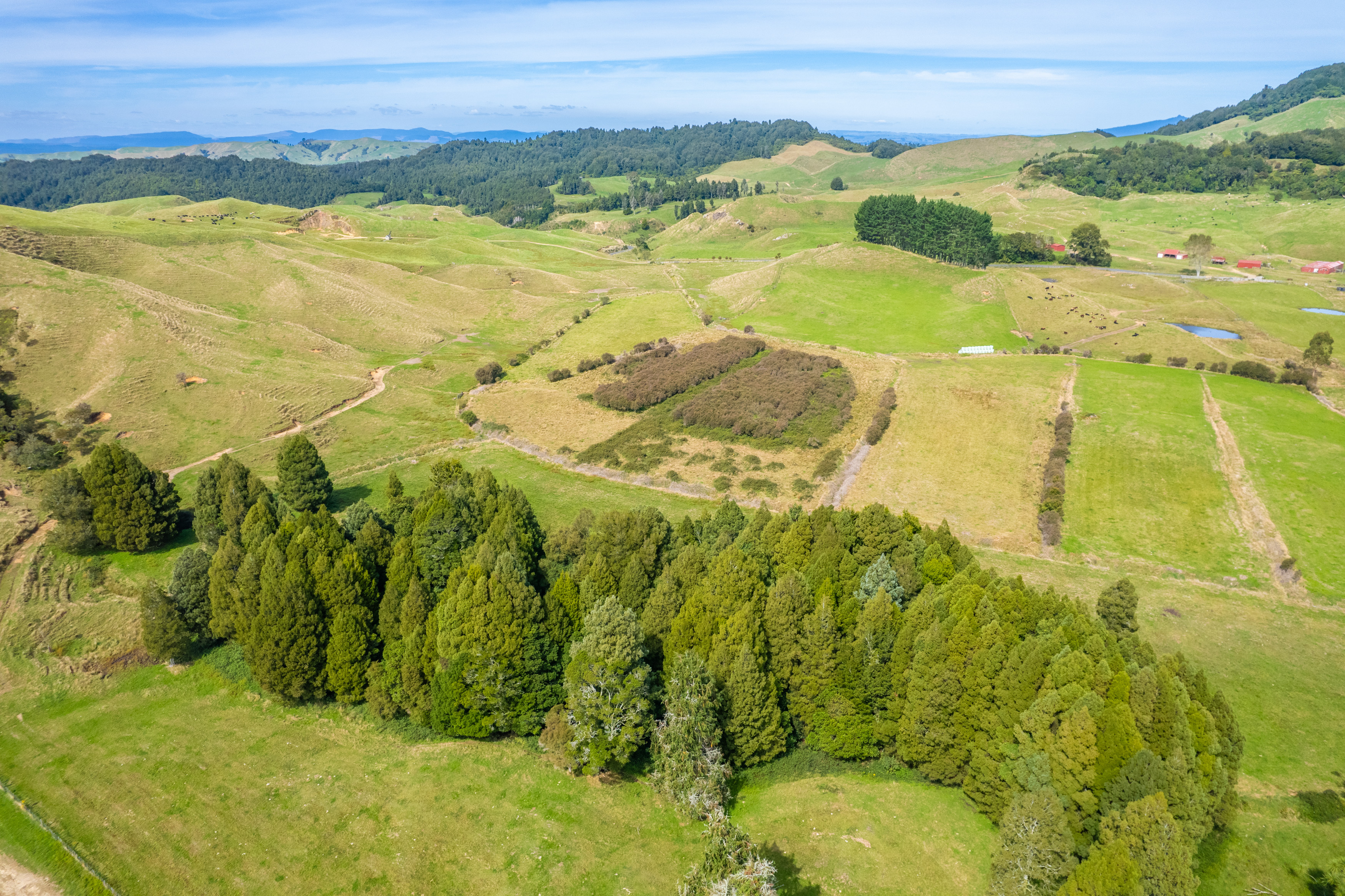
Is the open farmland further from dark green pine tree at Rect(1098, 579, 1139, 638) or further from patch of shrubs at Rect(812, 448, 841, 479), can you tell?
→ dark green pine tree at Rect(1098, 579, 1139, 638)

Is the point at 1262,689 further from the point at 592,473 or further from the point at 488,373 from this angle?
the point at 488,373

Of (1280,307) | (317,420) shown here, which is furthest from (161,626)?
(1280,307)

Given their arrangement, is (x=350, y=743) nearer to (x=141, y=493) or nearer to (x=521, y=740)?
(x=521, y=740)

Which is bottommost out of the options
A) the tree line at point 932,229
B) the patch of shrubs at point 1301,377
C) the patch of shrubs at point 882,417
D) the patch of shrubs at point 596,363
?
the patch of shrubs at point 882,417

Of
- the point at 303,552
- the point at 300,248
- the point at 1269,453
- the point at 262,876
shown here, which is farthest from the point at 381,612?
the point at 300,248

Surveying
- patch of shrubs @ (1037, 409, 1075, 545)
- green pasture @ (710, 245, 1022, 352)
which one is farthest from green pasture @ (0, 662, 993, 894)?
green pasture @ (710, 245, 1022, 352)

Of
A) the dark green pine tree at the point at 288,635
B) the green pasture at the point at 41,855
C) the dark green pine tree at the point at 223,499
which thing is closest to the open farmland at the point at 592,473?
the green pasture at the point at 41,855

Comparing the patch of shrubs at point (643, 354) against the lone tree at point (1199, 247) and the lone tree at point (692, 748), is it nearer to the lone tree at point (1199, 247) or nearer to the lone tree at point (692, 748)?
the lone tree at point (692, 748)
